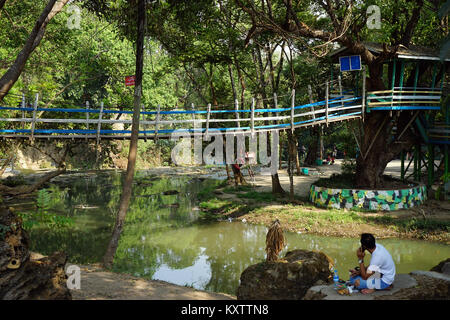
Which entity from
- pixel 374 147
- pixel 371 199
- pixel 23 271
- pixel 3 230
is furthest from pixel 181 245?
pixel 374 147

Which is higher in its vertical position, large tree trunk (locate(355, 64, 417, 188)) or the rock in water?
large tree trunk (locate(355, 64, 417, 188))

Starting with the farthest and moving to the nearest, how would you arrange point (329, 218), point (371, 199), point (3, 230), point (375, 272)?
point (371, 199)
point (329, 218)
point (3, 230)
point (375, 272)

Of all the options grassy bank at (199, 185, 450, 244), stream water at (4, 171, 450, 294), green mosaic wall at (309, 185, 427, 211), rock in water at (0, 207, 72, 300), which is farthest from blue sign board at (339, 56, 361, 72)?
rock in water at (0, 207, 72, 300)

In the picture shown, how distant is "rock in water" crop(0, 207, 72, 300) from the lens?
523 cm

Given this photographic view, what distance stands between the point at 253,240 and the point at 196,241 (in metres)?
2.17

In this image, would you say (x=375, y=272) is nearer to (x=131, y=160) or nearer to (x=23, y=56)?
(x=131, y=160)

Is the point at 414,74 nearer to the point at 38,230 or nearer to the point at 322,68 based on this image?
the point at 322,68

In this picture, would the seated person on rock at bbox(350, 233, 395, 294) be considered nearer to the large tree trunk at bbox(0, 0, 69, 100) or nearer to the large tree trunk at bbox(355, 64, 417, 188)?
the large tree trunk at bbox(0, 0, 69, 100)

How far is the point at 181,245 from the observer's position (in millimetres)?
13375

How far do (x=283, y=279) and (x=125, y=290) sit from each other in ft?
10.6

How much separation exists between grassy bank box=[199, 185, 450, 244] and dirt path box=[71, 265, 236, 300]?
7.15m

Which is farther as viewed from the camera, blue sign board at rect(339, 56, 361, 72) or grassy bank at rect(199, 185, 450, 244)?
blue sign board at rect(339, 56, 361, 72)

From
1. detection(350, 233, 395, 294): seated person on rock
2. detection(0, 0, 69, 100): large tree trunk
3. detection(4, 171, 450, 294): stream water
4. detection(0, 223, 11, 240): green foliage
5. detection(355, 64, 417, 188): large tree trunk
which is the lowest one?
detection(4, 171, 450, 294): stream water

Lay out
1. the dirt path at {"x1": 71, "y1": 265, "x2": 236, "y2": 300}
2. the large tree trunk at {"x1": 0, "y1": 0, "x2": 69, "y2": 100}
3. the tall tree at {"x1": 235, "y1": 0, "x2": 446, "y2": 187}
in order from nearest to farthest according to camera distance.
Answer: the dirt path at {"x1": 71, "y1": 265, "x2": 236, "y2": 300} → the large tree trunk at {"x1": 0, "y1": 0, "x2": 69, "y2": 100} → the tall tree at {"x1": 235, "y1": 0, "x2": 446, "y2": 187}
